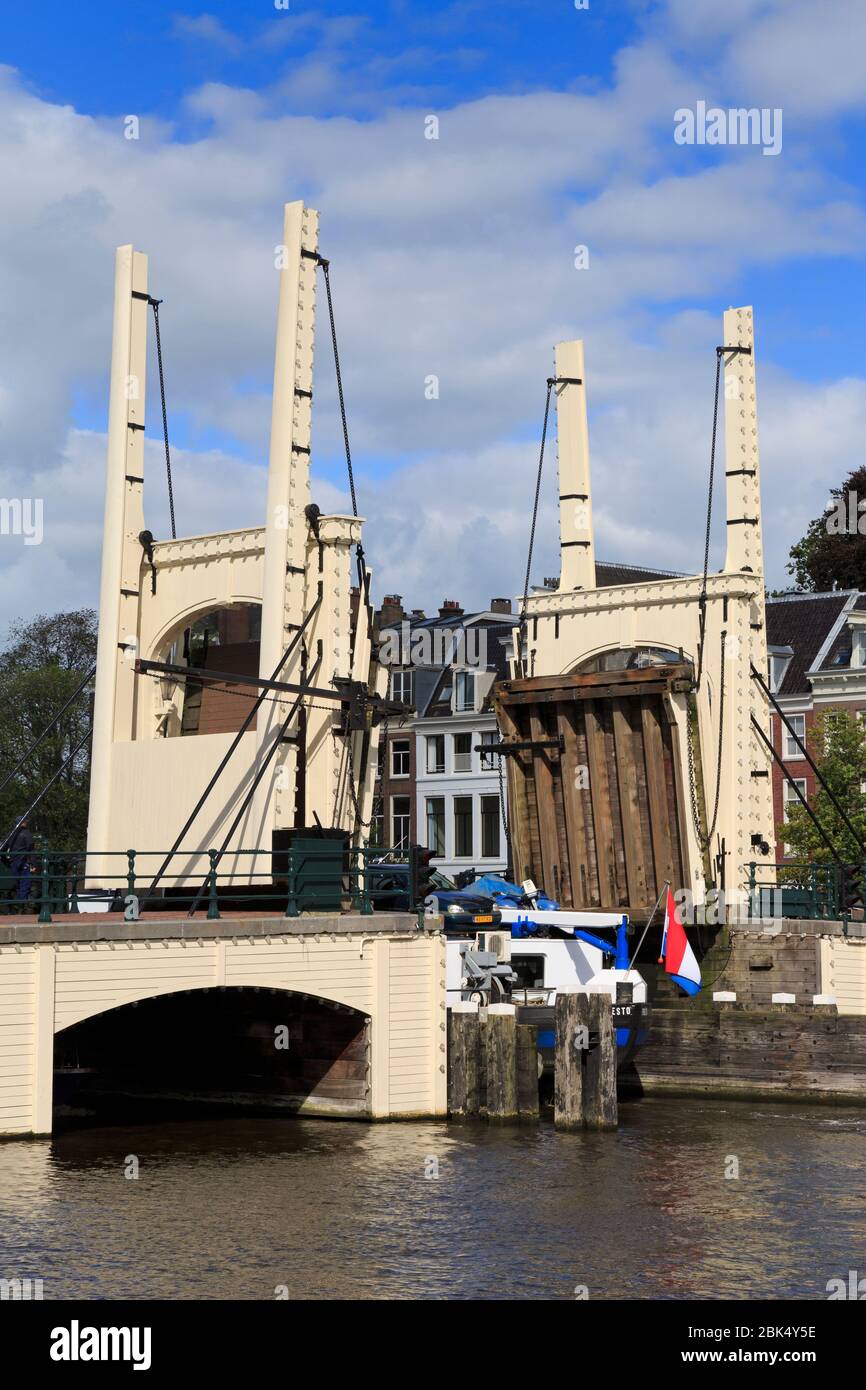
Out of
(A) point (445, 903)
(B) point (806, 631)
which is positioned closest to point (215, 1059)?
(A) point (445, 903)

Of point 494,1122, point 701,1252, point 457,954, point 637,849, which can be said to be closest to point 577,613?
point 637,849

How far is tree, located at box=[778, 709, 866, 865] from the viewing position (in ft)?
161

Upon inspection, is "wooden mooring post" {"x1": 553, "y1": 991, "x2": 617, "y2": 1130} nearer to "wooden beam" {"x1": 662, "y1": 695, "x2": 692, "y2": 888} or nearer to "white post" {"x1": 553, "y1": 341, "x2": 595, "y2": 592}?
"wooden beam" {"x1": 662, "y1": 695, "x2": 692, "y2": 888}

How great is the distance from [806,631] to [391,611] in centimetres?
2010

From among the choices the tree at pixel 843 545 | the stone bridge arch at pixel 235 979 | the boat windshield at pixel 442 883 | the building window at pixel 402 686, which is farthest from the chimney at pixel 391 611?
→ the stone bridge arch at pixel 235 979

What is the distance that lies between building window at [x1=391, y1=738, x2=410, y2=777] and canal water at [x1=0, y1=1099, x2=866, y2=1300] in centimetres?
4502

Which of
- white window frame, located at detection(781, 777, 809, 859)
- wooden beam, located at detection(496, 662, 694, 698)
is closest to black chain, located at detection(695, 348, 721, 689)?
wooden beam, located at detection(496, 662, 694, 698)

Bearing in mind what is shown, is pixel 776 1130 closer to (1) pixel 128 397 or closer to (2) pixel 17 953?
(2) pixel 17 953

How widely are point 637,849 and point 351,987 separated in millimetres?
9301

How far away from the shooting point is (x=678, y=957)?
2877 cm

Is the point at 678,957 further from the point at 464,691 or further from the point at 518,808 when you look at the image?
the point at 464,691
